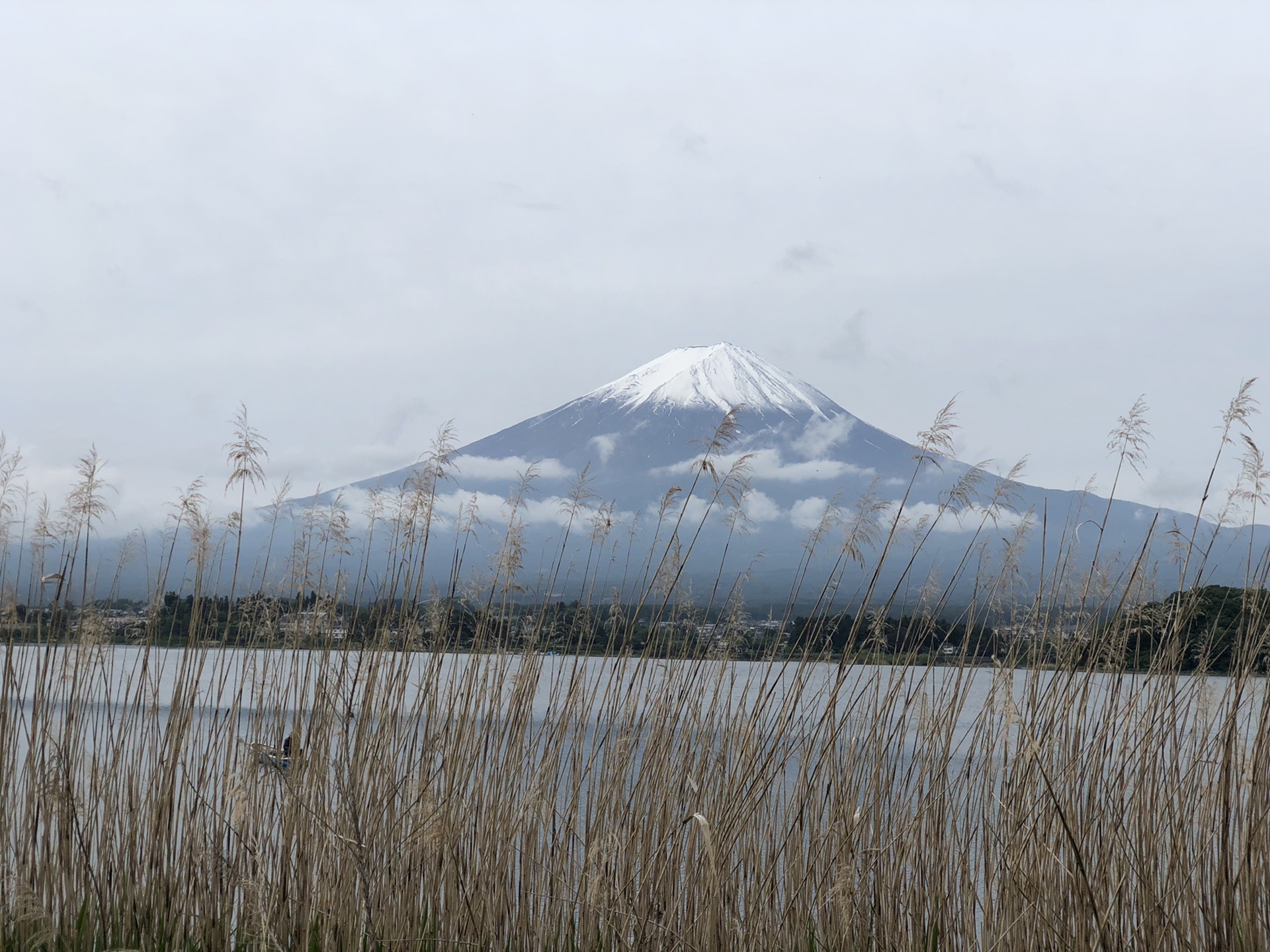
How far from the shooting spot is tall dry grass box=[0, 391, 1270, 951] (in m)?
2.33

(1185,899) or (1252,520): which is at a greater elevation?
(1252,520)

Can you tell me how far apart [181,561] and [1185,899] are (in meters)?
3.40

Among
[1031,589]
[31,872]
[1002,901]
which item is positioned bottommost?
[31,872]

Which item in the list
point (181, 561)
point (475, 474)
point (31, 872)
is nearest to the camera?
point (31, 872)

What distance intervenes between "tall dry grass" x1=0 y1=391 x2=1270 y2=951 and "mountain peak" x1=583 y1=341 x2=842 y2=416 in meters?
74.3

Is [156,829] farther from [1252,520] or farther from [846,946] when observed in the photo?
[1252,520]

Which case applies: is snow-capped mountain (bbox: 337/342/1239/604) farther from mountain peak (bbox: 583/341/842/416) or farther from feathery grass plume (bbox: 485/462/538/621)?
feathery grass plume (bbox: 485/462/538/621)

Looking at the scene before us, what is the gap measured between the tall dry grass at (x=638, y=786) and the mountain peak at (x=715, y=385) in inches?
2924

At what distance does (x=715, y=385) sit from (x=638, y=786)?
87.8m

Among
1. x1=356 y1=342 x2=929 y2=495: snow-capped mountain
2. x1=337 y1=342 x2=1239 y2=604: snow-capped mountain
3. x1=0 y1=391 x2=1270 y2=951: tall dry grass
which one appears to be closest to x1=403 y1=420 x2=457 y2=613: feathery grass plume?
x1=0 y1=391 x2=1270 y2=951: tall dry grass

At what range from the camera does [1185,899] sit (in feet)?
7.82

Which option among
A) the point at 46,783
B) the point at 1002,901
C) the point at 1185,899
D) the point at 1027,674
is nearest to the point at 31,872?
the point at 46,783

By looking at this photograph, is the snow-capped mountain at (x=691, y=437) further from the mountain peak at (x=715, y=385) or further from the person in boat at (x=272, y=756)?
the person in boat at (x=272, y=756)

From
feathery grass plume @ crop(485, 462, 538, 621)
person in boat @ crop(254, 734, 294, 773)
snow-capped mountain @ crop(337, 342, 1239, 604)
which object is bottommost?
person in boat @ crop(254, 734, 294, 773)
